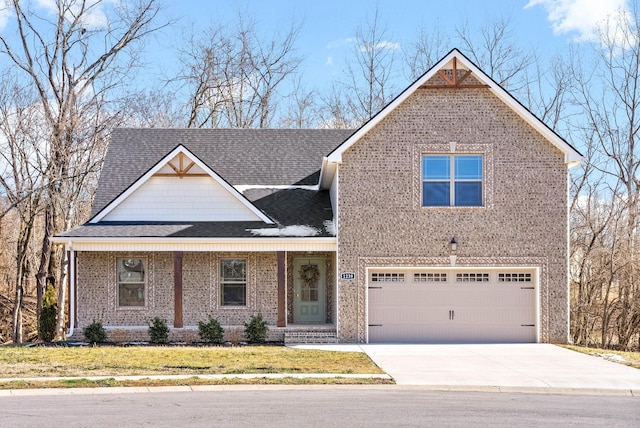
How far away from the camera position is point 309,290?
79.9 ft

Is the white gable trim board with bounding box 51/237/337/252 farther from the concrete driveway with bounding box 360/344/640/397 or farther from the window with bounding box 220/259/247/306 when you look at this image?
the concrete driveway with bounding box 360/344/640/397

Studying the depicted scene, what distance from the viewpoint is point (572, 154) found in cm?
2183

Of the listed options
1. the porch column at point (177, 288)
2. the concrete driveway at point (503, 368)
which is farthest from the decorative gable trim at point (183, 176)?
the concrete driveway at point (503, 368)

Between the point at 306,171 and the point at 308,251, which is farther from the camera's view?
the point at 306,171

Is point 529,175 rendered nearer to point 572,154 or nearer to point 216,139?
point 572,154

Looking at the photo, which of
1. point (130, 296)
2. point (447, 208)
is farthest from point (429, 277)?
point (130, 296)

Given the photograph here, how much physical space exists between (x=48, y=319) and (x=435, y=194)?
12.6 meters

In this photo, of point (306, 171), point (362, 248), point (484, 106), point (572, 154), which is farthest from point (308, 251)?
point (572, 154)

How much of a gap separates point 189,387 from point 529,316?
465 inches

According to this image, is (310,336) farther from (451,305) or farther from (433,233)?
(433,233)

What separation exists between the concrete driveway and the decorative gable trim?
5653 millimetres

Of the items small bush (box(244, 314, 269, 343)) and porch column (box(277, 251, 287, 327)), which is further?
porch column (box(277, 251, 287, 327))

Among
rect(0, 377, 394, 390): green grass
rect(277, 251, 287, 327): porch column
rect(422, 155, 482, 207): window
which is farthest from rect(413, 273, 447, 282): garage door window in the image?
rect(0, 377, 394, 390): green grass

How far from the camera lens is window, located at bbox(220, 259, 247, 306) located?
23.3 metres
